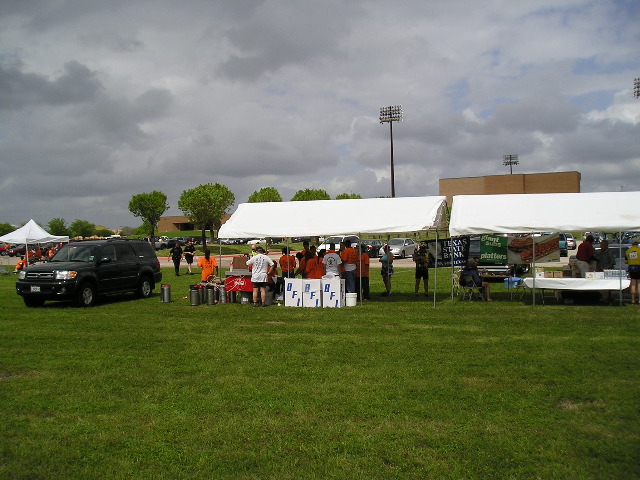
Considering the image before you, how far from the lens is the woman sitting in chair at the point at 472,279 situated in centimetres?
1541

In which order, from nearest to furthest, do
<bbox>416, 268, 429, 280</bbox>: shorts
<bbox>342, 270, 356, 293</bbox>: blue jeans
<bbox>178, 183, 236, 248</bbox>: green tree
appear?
<bbox>342, 270, 356, 293</bbox>: blue jeans, <bbox>416, 268, 429, 280</bbox>: shorts, <bbox>178, 183, 236, 248</bbox>: green tree

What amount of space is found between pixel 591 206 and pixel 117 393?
12.2 m

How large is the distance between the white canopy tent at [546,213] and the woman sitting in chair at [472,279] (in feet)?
5.93

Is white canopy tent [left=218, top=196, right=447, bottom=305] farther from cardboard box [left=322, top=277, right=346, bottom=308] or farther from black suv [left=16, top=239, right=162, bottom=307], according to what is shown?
black suv [left=16, top=239, right=162, bottom=307]

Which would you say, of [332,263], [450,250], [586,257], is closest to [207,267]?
[332,263]

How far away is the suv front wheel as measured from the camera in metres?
15.1

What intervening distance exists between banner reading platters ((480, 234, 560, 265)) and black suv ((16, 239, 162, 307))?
11.9 meters

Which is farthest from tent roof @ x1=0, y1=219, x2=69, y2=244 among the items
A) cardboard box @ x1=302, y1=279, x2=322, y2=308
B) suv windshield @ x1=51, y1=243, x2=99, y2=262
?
cardboard box @ x1=302, y1=279, x2=322, y2=308

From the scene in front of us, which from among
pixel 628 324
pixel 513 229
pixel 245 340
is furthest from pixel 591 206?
pixel 245 340

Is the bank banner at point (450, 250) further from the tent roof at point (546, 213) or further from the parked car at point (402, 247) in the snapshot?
the parked car at point (402, 247)

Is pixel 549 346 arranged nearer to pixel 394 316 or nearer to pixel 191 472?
pixel 394 316

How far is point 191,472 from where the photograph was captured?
461 cm

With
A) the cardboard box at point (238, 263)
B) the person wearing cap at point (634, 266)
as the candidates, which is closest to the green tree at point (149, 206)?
the cardboard box at point (238, 263)

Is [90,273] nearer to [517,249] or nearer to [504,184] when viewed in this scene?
[517,249]
